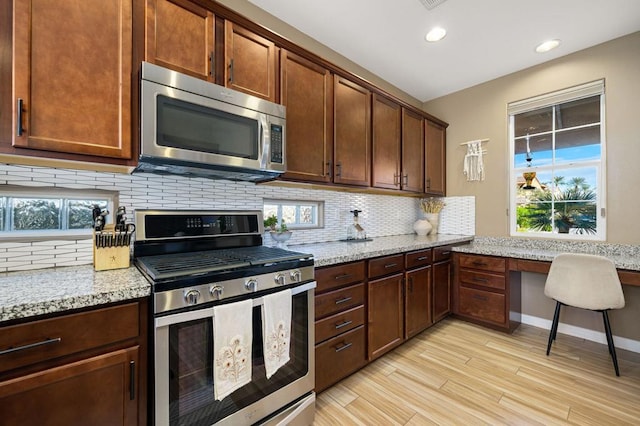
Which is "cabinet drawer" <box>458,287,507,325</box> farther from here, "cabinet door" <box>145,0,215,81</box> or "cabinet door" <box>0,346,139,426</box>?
"cabinet door" <box>145,0,215,81</box>

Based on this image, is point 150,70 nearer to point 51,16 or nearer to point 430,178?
point 51,16

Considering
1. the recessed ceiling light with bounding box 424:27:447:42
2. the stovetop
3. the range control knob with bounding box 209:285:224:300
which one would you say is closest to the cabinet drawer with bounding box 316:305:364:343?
the stovetop

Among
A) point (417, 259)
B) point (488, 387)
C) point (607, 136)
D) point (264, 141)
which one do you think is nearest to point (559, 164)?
point (607, 136)

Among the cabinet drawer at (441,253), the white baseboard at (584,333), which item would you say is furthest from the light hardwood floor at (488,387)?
the cabinet drawer at (441,253)

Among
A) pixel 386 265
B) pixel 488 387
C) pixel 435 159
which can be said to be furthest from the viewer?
pixel 435 159

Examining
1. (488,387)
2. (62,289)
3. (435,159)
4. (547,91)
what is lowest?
(488,387)

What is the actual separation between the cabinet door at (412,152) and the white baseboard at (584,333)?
1826 mm

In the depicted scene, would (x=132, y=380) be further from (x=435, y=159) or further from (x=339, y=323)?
(x=435, y=159)

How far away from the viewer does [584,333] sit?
261 centimetres

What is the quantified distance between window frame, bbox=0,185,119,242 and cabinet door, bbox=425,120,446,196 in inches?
121

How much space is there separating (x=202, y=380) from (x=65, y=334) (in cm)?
54

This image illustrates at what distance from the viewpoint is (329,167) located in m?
2.17

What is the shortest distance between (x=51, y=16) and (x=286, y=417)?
2.14m

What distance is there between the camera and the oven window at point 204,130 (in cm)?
133
